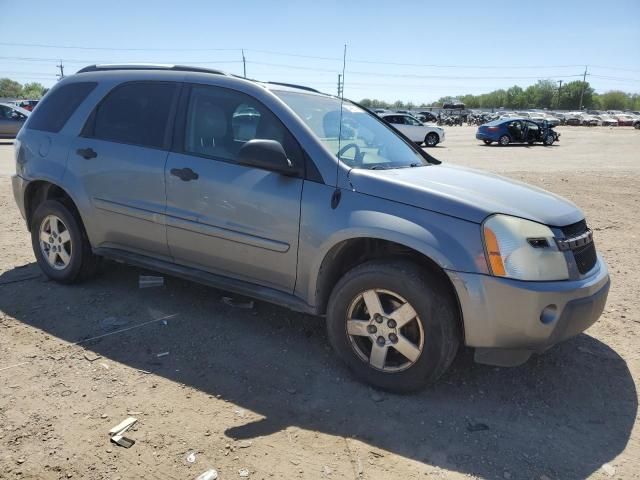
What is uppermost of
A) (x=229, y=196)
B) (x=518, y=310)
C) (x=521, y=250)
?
(x=229, y=196)

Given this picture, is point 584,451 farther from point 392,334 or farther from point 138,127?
point 138,127

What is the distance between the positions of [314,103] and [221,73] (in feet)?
2.40

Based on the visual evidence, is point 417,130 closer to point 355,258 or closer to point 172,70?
point 172,70

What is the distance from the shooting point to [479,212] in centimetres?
287

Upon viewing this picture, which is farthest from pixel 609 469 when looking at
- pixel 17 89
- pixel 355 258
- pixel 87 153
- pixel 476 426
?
pixel 17 89

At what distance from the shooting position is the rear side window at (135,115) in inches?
158

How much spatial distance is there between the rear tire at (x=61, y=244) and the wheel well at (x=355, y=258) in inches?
93.3

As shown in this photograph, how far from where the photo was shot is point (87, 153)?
14.1 ft

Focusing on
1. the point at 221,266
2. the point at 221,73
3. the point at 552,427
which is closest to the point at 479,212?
the point at 552,427

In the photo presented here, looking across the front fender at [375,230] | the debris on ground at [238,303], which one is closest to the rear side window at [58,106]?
the debris on ground at [238,303]

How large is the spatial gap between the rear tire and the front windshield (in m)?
2.20

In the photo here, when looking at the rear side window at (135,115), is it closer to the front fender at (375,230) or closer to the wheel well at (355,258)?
the front fender at (375,230)

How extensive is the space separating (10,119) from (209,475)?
2225 cm

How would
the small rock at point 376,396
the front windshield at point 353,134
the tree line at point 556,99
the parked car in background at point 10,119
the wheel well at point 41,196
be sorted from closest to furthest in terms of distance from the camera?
the small rock at point 376,396
the front windshield at point 353,134
the wheel well at point 41,196
the parked car in background at point 10,119
the tree line at point 556,99
